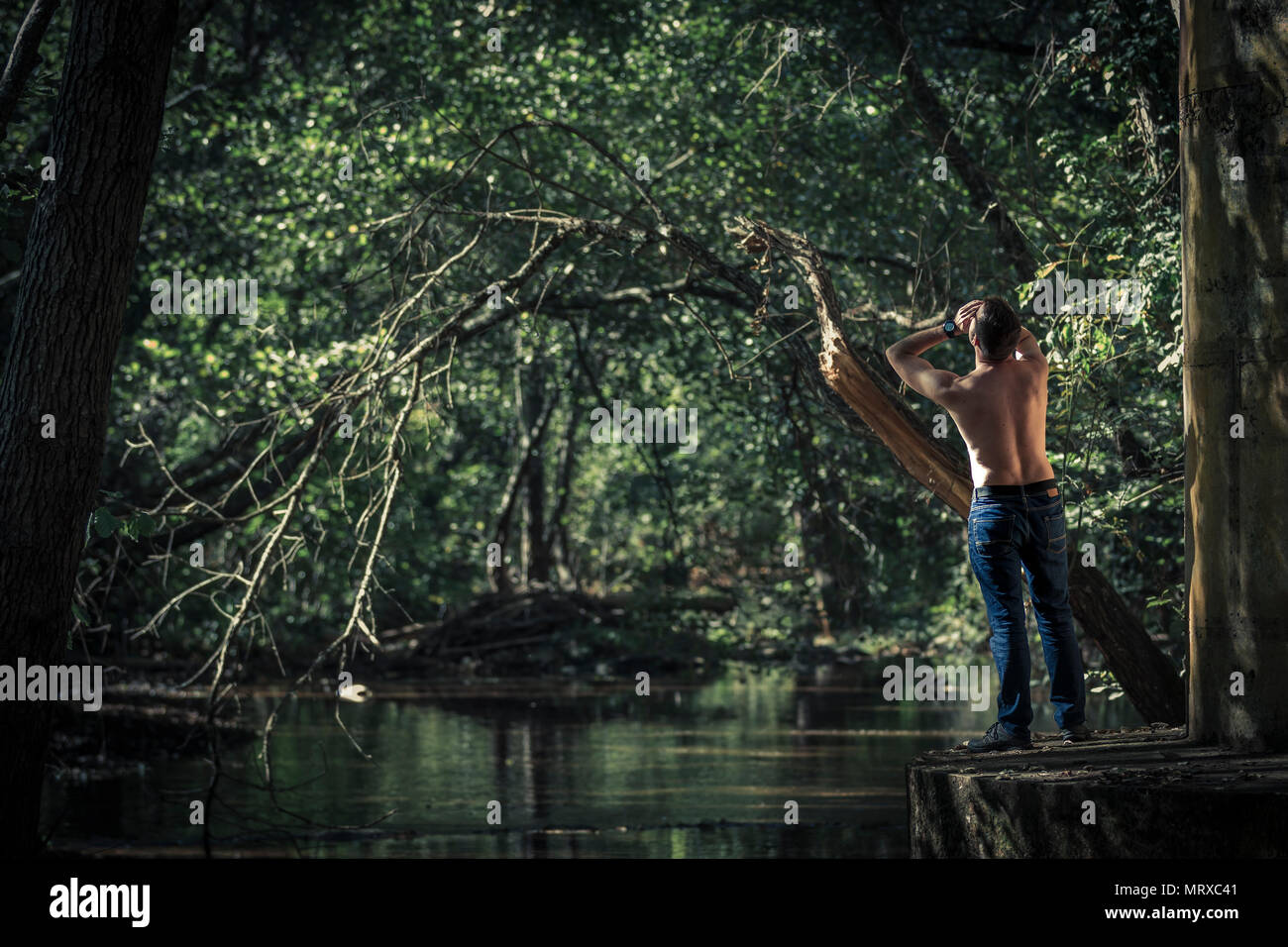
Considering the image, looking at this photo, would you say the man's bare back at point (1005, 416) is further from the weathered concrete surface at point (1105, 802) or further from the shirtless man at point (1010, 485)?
the weathered concrete surface at point (1105, 802)

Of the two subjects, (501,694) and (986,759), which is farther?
(501,694)

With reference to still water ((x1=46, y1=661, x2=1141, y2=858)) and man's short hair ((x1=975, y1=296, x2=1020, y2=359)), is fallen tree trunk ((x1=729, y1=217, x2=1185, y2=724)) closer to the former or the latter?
man's short hair ((x1=975, y1=296, x2=1020, y2=359))

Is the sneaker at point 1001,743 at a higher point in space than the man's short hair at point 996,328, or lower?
lower

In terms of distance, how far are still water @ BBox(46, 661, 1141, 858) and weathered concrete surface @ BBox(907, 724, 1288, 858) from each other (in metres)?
3.65

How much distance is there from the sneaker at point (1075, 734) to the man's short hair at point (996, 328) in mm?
1830

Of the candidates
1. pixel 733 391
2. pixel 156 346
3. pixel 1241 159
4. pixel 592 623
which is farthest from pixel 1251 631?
pixel 592 623

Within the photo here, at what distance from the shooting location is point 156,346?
59.2 feet

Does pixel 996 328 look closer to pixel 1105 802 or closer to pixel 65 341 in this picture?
pixel 1105 802

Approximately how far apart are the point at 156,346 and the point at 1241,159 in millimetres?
14038

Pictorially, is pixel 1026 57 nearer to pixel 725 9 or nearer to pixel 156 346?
pixel 725 9

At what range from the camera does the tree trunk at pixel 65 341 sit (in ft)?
24.3

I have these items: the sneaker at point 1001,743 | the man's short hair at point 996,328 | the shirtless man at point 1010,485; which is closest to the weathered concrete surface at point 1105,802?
the sneaker at point 1001,743

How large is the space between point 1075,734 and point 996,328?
1.99m
